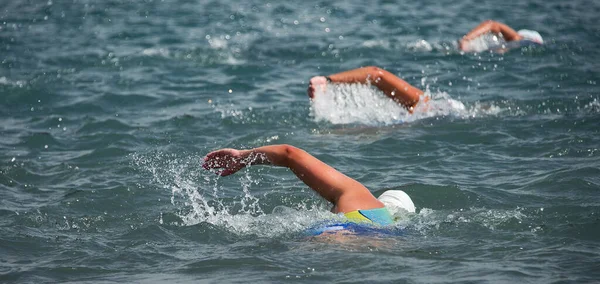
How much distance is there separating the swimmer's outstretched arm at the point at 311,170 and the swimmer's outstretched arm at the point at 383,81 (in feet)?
10.5

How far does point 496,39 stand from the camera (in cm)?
1476

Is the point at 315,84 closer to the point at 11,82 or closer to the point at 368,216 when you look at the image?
the point at 368,216

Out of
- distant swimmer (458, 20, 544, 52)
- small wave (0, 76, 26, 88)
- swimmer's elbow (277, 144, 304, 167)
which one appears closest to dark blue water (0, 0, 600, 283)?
small wave (0, 76, 26, 88)

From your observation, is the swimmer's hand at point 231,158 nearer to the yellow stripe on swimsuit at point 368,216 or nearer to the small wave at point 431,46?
the yellow stripe on swimsuit at point 368,216

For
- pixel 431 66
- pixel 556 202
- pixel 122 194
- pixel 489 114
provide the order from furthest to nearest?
pixel 431 66 → pixel 489 114 → pixel 122 194 → pixel 556 202

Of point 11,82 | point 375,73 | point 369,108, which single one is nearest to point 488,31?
point 369,108

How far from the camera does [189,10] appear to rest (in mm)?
19531

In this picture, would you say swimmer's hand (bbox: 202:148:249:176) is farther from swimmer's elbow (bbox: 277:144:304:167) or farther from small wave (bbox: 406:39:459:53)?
small wave (bbox: 406:39:459:53)

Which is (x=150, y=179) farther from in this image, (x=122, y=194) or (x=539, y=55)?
(x=539, y=55)

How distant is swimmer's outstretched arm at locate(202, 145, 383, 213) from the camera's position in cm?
624

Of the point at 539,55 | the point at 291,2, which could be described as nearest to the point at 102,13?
the point at 291,2

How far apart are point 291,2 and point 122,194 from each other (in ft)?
46.6

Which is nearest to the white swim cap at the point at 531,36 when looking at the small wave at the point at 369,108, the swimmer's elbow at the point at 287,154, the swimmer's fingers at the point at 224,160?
the small wave at the point at 369,108

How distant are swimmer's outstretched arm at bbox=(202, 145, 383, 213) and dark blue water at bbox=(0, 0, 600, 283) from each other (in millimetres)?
236
